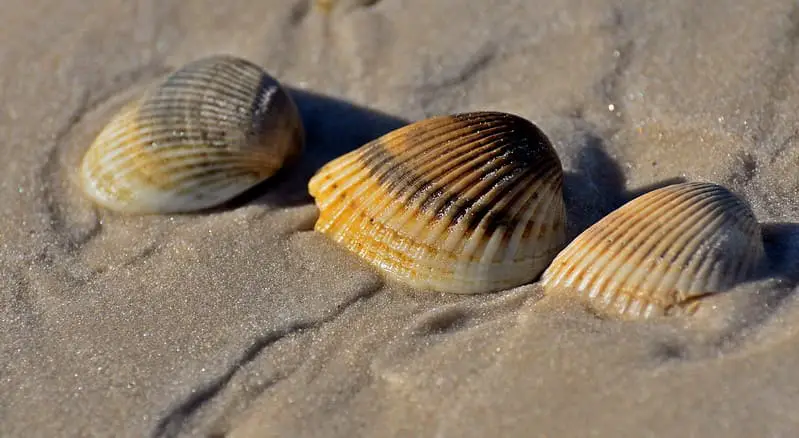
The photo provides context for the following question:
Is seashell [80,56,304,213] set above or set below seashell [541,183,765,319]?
below

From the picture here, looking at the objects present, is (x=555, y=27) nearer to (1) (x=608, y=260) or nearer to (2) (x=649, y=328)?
(1) (x=608, y=260)

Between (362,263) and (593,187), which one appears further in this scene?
(593,187)

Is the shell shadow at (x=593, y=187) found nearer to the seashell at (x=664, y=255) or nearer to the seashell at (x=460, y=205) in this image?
the seashell at (x=460, y=205)

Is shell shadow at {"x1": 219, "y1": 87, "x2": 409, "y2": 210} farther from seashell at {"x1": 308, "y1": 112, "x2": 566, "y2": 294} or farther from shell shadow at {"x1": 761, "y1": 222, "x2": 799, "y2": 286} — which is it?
shell shadow at {"x1": 761, "y1": 222, "x2": 799, "y2": 286}

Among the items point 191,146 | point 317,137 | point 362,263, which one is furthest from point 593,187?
point 191,146

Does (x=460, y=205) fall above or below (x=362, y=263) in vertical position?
above

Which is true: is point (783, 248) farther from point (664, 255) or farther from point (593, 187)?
point (593, 187)

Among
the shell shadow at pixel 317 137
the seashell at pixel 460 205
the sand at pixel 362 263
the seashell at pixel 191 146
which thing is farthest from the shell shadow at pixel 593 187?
the seashell at pixel 191 146

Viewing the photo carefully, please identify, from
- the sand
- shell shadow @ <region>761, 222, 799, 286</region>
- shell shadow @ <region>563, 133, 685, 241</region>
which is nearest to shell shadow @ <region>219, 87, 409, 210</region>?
the sand
